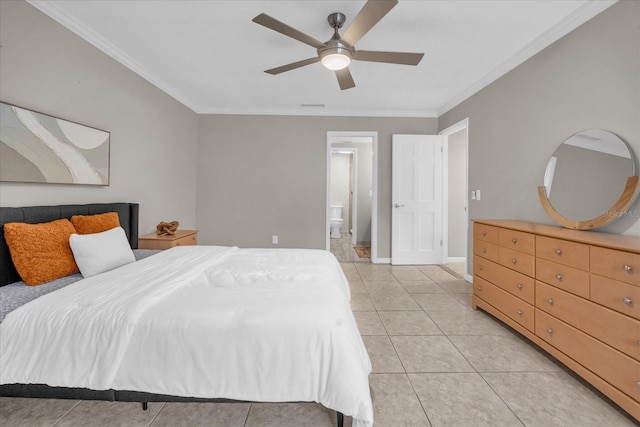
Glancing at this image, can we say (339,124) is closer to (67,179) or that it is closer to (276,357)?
(67,179)

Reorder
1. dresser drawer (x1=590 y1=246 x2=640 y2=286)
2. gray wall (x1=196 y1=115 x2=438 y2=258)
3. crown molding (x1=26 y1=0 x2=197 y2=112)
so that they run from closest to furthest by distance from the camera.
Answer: dresser drawer (x1=590 y1=246 x2=640 y2=286) → crown molding (x1=26 y1=0 x2=197 y2=112) → gray wall (x1=196 y1=115 x2=438 y2=258)

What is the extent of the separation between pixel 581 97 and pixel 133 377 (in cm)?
337

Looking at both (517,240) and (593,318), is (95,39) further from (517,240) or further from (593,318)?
(593,318)

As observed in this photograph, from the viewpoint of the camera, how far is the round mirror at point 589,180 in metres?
1.81

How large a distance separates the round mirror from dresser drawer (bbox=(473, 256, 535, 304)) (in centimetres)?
55

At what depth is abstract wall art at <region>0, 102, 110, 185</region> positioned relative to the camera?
1814 millimetres

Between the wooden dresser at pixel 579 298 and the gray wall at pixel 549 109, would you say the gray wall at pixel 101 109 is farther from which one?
the gray wall at pixel 549 109

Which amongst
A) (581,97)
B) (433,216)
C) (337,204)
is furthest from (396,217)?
(337,204)

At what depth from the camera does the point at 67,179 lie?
2209 millimetres

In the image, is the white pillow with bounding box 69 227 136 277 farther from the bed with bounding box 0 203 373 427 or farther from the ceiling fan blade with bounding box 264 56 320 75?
the ceiling fan blade with bounding box 264 56 320 75

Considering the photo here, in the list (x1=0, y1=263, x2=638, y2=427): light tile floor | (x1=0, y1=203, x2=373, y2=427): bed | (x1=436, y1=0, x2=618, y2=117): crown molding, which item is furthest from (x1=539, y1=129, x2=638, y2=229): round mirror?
(x1=0, y1=203, x2=373, y2=427): bed

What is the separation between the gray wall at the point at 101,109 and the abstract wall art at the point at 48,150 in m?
0.08

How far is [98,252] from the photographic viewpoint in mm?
1862

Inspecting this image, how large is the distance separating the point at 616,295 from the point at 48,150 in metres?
3.79
